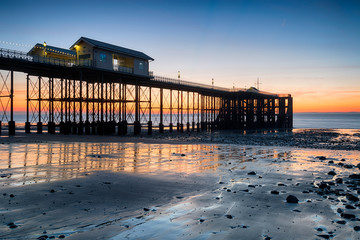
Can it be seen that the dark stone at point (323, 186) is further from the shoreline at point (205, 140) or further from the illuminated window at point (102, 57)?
the illuminated window at point (102, 57)

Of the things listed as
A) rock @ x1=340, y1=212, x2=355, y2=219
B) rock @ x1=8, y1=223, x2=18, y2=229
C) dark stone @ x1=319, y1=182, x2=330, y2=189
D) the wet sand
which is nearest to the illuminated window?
the wet sand

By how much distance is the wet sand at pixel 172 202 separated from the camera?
5230 millimetres

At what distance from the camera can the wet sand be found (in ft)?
17.2

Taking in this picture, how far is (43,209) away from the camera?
20.1 feet

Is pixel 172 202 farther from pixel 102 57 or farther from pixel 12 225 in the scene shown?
pixel 102 57

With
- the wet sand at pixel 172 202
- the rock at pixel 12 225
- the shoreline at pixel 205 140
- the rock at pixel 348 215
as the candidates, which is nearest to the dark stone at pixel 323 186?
the wet sand at pixel 172 202

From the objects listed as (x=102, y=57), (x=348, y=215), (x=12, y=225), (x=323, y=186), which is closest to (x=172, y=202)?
(x=12, y=225)

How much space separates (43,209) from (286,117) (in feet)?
235

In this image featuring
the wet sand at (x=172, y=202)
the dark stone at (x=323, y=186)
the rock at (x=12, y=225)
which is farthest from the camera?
the dark stone at (x=323, y=186)

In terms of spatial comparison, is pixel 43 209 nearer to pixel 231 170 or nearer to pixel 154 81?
pixel 231 170

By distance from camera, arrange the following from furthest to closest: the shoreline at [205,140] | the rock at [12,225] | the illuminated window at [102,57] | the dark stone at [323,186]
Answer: the illuminated window at [102,57], the shoreline at [205,140], the dark stone at [323,186], the rock at [12,225]

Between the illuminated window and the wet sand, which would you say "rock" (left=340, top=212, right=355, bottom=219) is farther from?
the illuminated window

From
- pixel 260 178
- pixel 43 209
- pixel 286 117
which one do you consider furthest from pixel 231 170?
pixel 286 117

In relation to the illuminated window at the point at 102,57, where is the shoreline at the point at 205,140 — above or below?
below
